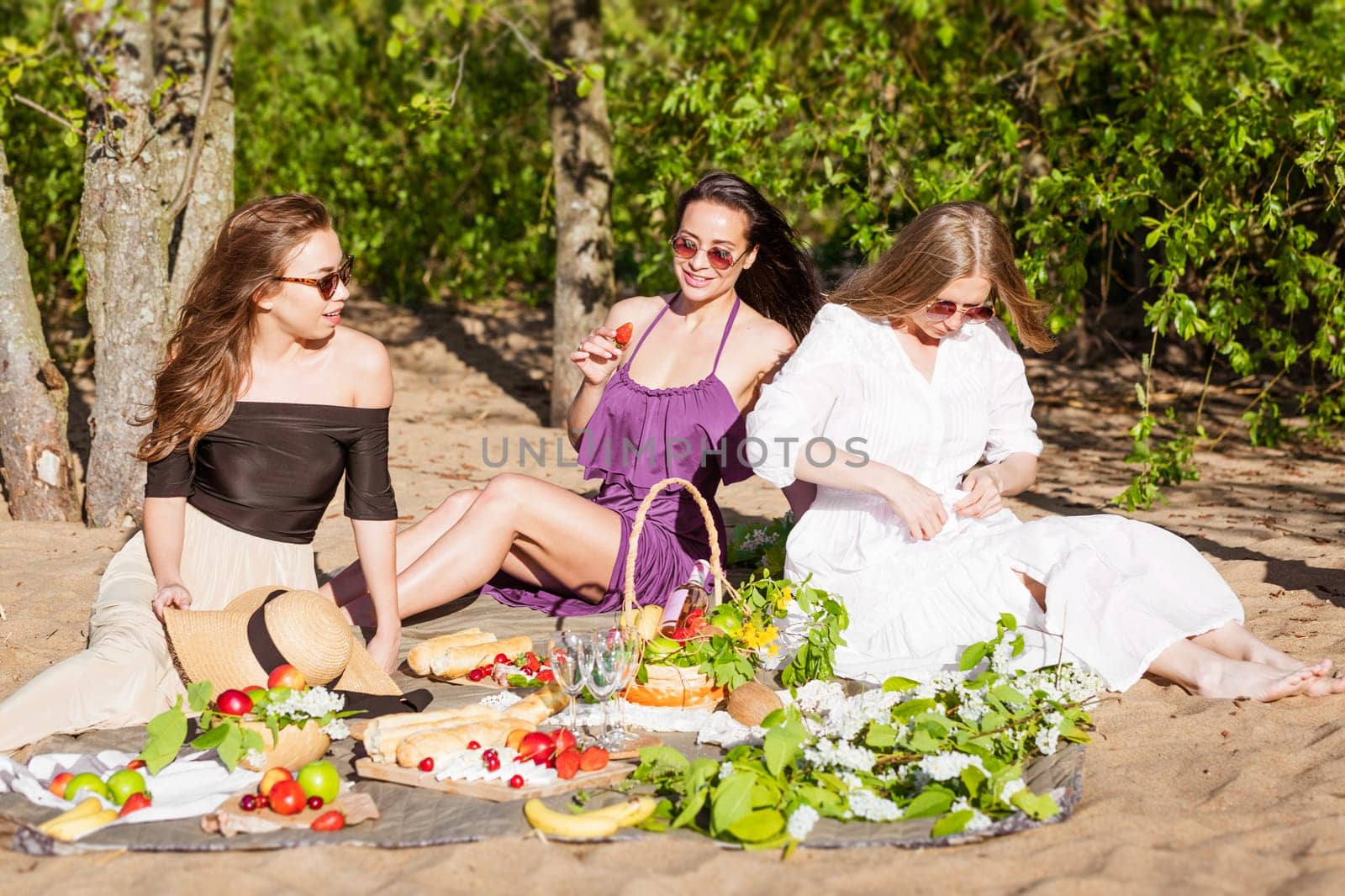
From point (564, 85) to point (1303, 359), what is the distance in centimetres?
552

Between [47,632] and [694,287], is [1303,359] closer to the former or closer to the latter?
[694,287]

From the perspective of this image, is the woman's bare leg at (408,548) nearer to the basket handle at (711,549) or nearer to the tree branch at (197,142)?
the basket handle at (711,549)

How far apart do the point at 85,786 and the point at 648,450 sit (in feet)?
6.99

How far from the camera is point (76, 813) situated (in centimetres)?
280

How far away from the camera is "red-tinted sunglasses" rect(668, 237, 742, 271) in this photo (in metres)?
4.45

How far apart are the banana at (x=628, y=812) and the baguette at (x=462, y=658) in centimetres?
114

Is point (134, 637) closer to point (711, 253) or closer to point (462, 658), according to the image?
point (462, 658)

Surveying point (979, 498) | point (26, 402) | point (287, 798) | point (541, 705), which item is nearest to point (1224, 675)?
point (979, 498)

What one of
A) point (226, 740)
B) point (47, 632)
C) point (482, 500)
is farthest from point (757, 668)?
point (47, 632)

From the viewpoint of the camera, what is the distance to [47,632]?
14.1 feet

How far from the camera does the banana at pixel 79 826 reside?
274 centimetres

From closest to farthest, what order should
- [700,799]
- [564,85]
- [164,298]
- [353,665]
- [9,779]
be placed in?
[700,799] < [9,779] < [353,665] < [164,298] < [564,85]

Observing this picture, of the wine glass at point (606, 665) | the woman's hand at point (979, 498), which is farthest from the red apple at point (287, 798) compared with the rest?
the woman's hand at point (979, 498)

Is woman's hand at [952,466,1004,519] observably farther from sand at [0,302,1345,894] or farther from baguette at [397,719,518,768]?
baguette at [397,719,518,768]
